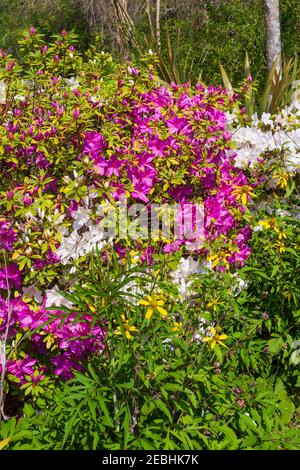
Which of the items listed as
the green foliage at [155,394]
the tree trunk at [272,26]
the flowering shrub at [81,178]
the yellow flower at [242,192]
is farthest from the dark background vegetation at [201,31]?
the green foliage at [155,394]

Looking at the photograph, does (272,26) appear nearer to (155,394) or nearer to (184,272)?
(184,272)

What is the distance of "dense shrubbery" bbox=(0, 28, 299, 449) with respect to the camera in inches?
82.9

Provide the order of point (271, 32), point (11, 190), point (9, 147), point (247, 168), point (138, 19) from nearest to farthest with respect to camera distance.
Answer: point (11, 190), point (9, 147), point (247, 168), point (271, 32), point (138, 19)

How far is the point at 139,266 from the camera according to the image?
223cm

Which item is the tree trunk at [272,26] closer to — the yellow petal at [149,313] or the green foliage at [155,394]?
the green foliage at [155,394]

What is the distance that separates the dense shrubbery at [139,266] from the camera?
2.11 m

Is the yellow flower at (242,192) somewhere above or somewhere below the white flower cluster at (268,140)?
below

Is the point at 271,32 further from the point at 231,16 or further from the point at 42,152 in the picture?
the point at 42,152

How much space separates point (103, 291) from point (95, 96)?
145 centimetres

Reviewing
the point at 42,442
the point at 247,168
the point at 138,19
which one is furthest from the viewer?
the point at 138,19

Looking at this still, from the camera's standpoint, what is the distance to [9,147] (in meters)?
2.90

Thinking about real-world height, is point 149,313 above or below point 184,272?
above

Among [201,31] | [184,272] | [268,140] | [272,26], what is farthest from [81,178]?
[201,31]
